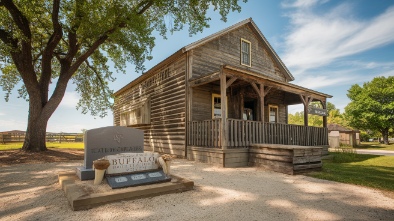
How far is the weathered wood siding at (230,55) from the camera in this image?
11008 millimetres

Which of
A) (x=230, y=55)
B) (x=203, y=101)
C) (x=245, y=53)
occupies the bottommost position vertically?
(x=203, y=101)

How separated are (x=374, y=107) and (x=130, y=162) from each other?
40389 mm

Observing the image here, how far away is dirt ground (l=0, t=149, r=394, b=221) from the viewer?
3.19 m

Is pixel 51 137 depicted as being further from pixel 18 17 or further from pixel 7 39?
pixel 18 17

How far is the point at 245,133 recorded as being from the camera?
8.83 m

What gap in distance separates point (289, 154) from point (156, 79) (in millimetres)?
9389

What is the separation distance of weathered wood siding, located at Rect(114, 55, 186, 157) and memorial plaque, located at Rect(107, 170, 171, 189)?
18.8 ft

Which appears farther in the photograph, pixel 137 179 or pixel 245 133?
pixel 245 133

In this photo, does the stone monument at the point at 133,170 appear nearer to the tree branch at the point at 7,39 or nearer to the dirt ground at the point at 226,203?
the dirt ground at the point at 226,203

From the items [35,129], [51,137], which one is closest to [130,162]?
[35,129]

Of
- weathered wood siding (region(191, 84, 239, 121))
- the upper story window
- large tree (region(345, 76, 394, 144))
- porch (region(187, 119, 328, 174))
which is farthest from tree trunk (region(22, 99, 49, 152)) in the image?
large tree (region(345, 76, 394, 144))

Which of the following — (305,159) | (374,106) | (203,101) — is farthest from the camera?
(374,106)

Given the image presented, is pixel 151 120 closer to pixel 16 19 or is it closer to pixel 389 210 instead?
pixel 16 19

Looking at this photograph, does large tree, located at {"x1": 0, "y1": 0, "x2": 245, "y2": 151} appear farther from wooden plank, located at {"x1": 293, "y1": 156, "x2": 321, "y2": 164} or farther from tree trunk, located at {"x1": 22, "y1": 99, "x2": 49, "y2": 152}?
wooden plank, located at {"x1": 293, "y1": 156, "x2": 321, "y2": 164}
